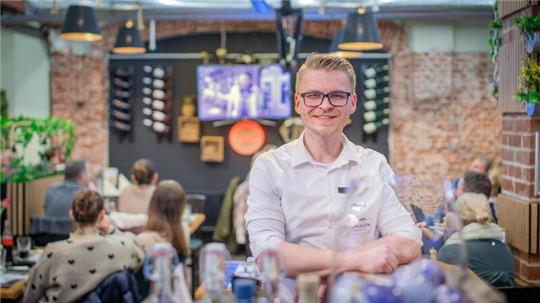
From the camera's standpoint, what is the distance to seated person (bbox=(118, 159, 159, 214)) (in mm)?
6238

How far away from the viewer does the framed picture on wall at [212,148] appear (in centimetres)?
943

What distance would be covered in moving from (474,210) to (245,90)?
5.80m

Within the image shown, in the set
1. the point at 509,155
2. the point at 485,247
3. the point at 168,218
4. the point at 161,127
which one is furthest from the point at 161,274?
the point at 161,127

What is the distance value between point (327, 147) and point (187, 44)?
25.8ft

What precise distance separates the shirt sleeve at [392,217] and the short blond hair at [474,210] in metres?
1.63

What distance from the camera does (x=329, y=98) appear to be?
1785 mm

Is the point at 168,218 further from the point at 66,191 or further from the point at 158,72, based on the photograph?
the point at 158,72

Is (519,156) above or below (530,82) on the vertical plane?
below

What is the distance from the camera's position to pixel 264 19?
8.70 meters

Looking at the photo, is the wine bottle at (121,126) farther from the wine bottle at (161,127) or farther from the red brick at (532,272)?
the red brick at (532,272)

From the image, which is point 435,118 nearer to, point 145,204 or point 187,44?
point 187,44

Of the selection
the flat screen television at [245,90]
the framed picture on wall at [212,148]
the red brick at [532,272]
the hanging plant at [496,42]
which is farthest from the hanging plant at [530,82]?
the framed picture on wall at [212,148]

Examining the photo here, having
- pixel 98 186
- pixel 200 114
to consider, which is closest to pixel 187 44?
pixel 200 114

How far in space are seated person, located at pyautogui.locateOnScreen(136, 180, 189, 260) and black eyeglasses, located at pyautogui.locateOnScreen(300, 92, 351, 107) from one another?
120 inches
